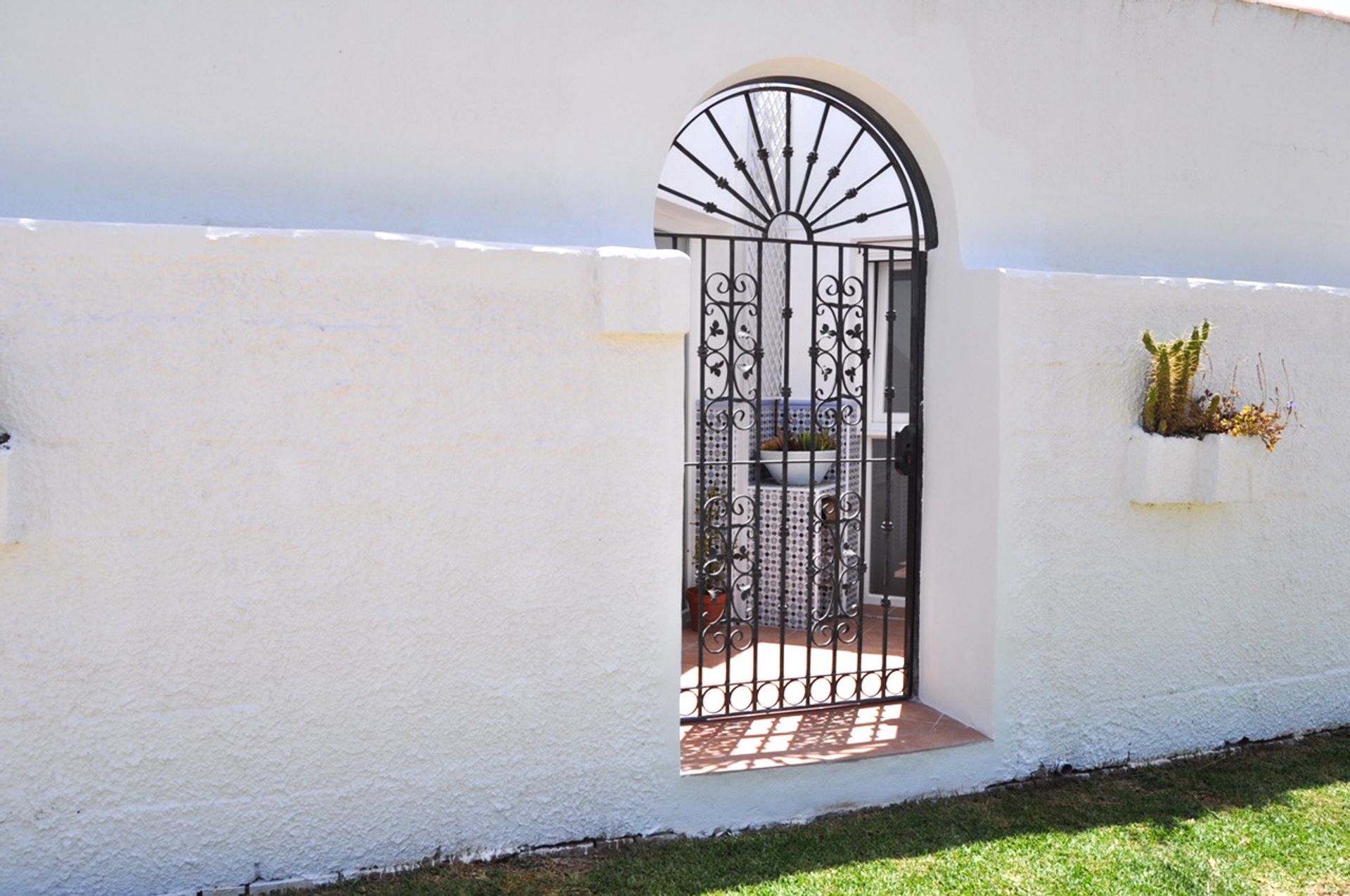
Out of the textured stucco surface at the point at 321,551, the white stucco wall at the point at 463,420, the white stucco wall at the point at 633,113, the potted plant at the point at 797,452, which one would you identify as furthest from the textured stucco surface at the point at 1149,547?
the potted plant at the point at 797,452

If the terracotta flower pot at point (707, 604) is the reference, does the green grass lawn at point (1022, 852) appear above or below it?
below

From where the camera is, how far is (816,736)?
5320mm

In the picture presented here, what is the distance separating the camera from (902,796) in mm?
5219

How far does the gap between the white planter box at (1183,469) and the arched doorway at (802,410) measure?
1.06 meters

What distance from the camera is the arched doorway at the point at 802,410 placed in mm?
5422

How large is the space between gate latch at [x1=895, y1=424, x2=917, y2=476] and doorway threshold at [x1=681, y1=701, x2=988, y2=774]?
120 cm

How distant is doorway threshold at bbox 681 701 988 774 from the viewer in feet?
16.5

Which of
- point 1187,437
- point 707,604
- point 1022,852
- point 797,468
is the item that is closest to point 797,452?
point 797,468

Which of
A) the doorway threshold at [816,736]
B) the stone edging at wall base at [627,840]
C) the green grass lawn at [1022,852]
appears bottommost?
the green grass lawn at [1022,852]

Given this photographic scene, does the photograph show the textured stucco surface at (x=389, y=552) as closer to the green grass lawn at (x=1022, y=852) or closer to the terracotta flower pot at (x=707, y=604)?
the green grass lawn at (x=1022, y=852)

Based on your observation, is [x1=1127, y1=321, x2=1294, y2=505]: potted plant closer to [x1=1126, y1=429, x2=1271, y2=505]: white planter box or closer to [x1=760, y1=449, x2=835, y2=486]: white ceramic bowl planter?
[x1=1126, y1=429, x2=1271, y2=505]: white planter box

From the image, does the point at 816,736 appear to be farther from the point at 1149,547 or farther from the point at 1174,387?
the point at 1174,387

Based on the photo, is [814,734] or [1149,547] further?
[1149,547]

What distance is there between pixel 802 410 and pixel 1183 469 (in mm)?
3178
